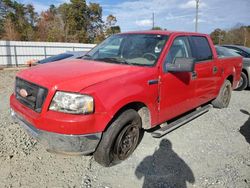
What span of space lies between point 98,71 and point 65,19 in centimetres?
4468

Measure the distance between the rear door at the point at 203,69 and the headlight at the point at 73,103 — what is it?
254cm

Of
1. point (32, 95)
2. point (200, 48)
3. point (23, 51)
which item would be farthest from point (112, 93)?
point (23, 51)

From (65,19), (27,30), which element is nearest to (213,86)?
(27,30)

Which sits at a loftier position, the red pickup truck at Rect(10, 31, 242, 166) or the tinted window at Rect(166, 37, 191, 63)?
the tinted window at Rect(166, 37, 191, 63)

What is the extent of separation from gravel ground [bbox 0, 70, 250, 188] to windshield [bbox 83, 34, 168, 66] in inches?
58.0

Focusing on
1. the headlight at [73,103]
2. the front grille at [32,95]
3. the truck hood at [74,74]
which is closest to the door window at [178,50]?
the truck hood at [74,74]

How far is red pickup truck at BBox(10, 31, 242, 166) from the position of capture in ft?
8.95

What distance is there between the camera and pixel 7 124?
14.9 ft

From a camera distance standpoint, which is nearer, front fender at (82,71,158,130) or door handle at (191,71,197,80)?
front fender at (82,71,158,130)

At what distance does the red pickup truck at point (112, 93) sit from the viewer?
2.73 metres

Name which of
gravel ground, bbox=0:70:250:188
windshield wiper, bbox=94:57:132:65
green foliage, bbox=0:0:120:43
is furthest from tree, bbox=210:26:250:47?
windshield wiper, bbox=94:57:132:65

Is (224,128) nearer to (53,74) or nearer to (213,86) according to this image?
(213,86)

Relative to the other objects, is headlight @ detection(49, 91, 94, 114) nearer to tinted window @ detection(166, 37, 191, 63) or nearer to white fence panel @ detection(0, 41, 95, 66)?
tinted window @ detection(166, 37, 191, 63)

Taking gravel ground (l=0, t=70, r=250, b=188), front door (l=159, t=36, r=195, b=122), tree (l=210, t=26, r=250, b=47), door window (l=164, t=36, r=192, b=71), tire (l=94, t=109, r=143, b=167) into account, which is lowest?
gravel ground (l=0, t=70, r=250, b=188)
